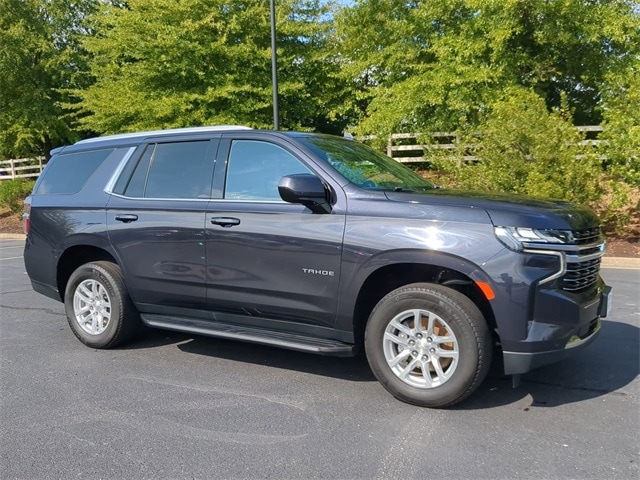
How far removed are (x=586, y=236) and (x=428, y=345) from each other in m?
1.24

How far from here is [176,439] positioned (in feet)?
10.9

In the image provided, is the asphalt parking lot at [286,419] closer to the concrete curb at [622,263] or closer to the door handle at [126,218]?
the door handle at [126,218]

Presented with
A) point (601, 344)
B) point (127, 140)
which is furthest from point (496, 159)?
point (127, 140)

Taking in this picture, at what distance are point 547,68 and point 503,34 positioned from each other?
245 cm

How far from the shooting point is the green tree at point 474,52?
42.7 feet

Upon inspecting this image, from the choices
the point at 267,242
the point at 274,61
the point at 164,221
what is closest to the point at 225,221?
the point at 267,242

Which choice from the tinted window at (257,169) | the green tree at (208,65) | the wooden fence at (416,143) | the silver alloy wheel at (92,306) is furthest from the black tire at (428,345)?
the green tree at (208,65)

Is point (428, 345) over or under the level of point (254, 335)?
over

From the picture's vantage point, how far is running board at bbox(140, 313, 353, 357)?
12.9 feet

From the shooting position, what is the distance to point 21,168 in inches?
1057

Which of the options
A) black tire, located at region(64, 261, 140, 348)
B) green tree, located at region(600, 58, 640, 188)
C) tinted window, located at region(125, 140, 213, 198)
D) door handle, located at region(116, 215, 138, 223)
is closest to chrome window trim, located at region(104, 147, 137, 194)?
tinted window, located at region(125, 140, 213, 198)

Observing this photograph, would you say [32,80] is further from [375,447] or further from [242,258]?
[375,447]

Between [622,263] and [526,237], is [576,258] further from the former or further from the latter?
[622,263]

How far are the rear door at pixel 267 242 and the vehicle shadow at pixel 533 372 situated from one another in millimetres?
645
